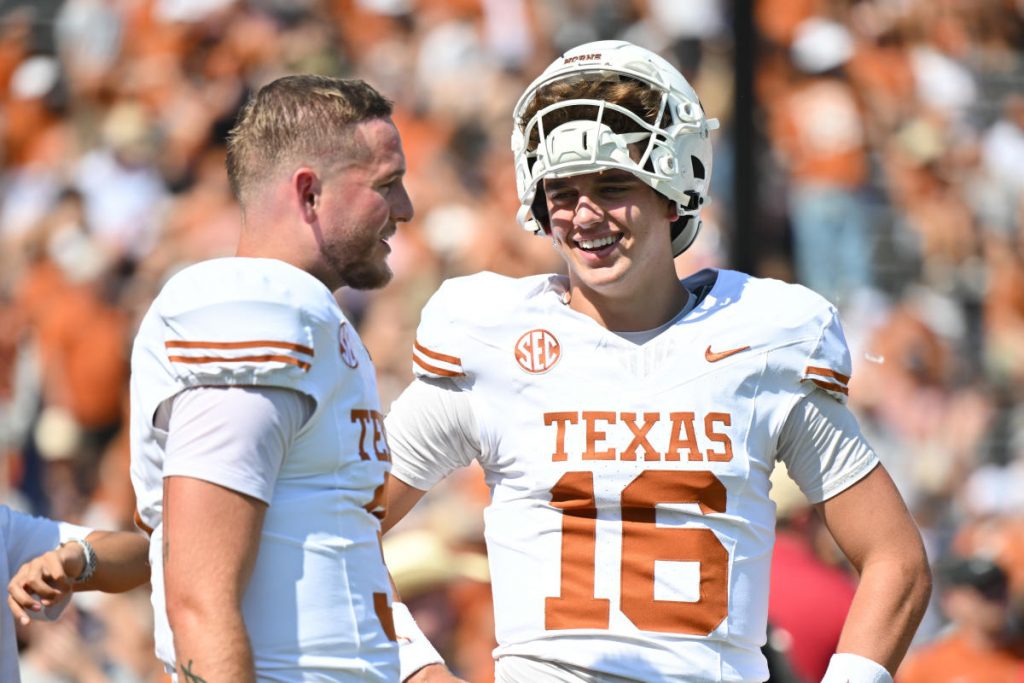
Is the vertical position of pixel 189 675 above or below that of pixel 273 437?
below

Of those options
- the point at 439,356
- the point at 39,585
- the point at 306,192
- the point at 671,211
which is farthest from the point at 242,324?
the point at 671,211

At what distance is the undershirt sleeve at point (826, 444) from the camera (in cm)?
257

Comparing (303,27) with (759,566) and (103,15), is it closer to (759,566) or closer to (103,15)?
(103,15)

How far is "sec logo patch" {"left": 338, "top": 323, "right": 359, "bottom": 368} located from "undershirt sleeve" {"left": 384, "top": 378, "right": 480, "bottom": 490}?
1.91ft

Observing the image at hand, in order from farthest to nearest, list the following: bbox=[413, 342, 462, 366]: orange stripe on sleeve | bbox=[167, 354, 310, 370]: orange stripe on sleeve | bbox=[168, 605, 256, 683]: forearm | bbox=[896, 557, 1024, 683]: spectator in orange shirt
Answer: bbox=[896, 557, 1024, 683]: spectator in orange shirt < bbox=[413, 342, 462, 366]: orange stripe on sleeve < bbox=[167, 354, 310, 370]: orange stripe on sleeve < bbox=[168, 605, 256, 683]: forearm

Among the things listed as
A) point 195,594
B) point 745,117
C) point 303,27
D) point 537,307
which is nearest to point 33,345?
point 303,27

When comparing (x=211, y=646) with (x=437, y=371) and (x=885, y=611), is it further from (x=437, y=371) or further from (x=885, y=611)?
(x=885, y=611)

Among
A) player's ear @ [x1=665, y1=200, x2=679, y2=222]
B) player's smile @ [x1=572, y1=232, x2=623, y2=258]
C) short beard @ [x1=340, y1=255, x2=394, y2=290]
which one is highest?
player's ear @ [x1=665, y1=200, x2=679, y2=222]

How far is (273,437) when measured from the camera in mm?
1939

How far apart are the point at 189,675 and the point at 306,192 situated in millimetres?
720

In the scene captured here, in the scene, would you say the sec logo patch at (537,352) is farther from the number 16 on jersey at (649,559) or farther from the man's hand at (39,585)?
the man's hand at (39,585)

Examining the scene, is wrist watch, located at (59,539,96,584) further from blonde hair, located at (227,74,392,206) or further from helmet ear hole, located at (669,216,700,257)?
helmet ear hole, located at (669,216,700,257)

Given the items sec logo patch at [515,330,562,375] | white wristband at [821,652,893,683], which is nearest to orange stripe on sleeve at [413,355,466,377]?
sec logo patch at [515,330,562,375]

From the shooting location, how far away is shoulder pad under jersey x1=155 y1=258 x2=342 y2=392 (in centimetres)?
194
